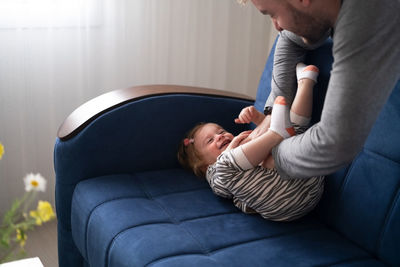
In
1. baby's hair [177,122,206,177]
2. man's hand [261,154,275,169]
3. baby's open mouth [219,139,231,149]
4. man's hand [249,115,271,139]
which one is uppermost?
man's hand [249,115,271,139]

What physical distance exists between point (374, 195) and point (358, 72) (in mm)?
455

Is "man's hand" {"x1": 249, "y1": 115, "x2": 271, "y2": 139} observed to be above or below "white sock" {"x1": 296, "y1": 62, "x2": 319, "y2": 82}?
below

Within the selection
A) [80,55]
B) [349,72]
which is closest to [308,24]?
[349,72]

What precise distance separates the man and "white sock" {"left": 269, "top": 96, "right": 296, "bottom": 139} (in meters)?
0.19

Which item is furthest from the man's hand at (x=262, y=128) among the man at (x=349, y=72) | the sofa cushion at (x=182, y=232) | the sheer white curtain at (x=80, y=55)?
the sheer white curtain at (x=80, y=55)

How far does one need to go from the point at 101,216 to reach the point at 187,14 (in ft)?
4.57

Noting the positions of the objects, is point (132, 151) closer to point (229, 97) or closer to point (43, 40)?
point (229, 97)

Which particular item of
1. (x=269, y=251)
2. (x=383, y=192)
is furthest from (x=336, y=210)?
(x=269, y=251)

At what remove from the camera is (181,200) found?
1639 mm

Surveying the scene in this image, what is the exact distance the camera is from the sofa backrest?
1.33 metres

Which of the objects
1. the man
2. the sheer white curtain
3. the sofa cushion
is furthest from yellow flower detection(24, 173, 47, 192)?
the sheer white curtain

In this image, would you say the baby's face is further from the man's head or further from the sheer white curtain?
the sheer white curtain

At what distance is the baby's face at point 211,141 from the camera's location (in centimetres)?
175

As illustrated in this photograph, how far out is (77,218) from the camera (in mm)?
1668
